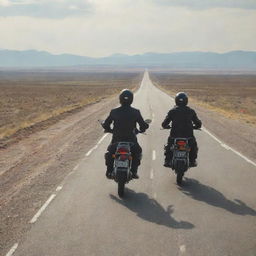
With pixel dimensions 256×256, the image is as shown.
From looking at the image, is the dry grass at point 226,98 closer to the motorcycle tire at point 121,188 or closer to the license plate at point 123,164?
the motorcycle tire at point 121,188

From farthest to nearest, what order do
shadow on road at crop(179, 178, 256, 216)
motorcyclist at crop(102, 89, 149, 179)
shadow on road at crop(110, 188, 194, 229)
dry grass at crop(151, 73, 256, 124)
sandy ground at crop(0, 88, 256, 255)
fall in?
dry grass at crop(151, 73, 256, 124), motorcyclist at crop(102, 89, 149, 179), shadow on road at crop(179, 178, 256, 216), sandy ground at crop(0, 88, 256, 255), shadow on road at crop(110, 188, 194, 229)

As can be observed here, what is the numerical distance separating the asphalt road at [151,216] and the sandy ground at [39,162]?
353mm

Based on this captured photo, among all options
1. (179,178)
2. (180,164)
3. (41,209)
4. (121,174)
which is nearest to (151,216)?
(121,174)

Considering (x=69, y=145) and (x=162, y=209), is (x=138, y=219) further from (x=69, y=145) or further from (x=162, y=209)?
(x=69, y=145)

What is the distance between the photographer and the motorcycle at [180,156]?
1020 cm

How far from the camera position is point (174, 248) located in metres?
6.51

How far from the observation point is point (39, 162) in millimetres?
13727

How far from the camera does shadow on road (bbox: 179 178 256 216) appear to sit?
27.8 ft

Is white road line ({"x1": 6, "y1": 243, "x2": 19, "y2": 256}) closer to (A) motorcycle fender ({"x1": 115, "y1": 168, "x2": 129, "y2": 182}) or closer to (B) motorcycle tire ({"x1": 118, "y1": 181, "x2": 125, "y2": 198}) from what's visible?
(A) motorcycle fender ({"x1": 115, "y1": 168, "x2": 129, "y2": 182})

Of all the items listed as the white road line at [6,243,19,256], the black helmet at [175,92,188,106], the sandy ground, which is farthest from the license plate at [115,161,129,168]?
the white road line at [6,243,19,256]

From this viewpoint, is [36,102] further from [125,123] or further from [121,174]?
[121,174]

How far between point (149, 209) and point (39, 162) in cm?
622

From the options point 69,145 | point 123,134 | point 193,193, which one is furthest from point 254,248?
point 69,145

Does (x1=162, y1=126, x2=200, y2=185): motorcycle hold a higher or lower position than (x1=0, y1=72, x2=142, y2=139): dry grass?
higher
